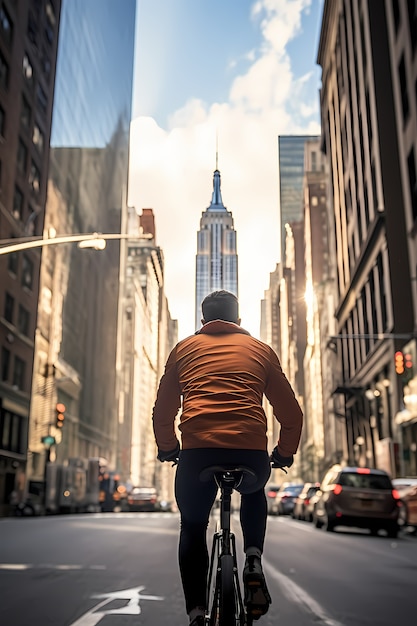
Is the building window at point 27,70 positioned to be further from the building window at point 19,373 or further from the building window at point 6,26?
the building window at point 19,373

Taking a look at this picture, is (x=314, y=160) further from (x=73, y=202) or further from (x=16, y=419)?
(x=16, y=419)

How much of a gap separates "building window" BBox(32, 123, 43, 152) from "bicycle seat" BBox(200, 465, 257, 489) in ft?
169

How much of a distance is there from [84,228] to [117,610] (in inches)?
3277

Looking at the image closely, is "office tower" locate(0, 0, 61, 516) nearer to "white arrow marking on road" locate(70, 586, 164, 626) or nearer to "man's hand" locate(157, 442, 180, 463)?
"white arrow marking on road" locate(70, 586, 164, 626)

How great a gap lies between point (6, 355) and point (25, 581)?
38.9m

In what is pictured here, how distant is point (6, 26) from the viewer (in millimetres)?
47250

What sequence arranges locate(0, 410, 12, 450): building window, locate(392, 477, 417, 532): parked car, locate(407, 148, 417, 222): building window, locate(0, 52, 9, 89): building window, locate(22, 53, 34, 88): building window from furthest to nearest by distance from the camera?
locate(22, 53, 34, 88): building window
locate(0, 52, 9, 89): building window
locate(0, 410, 12, 450): building window
locate(407, 148, 417, 222): building window
locate(392, 477, 417, 532): parked car

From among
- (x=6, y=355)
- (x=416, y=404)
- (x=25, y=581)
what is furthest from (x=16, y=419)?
(x=25, y=581)

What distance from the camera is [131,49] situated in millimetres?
118938

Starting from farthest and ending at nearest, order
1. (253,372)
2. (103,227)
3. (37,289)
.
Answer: (103,227), (37,289), (253,372)

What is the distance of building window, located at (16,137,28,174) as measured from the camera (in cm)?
4938

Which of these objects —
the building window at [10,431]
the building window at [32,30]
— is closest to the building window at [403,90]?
the building window at [32,30]

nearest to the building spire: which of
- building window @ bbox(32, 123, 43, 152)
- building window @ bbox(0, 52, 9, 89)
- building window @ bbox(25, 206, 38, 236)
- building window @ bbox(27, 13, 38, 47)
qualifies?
building window @ bbox(0, 52, 9, 89)

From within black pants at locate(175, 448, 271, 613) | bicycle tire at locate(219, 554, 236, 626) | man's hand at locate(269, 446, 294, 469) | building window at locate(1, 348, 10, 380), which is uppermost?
building window at locate(1, 348, 10, 380)
